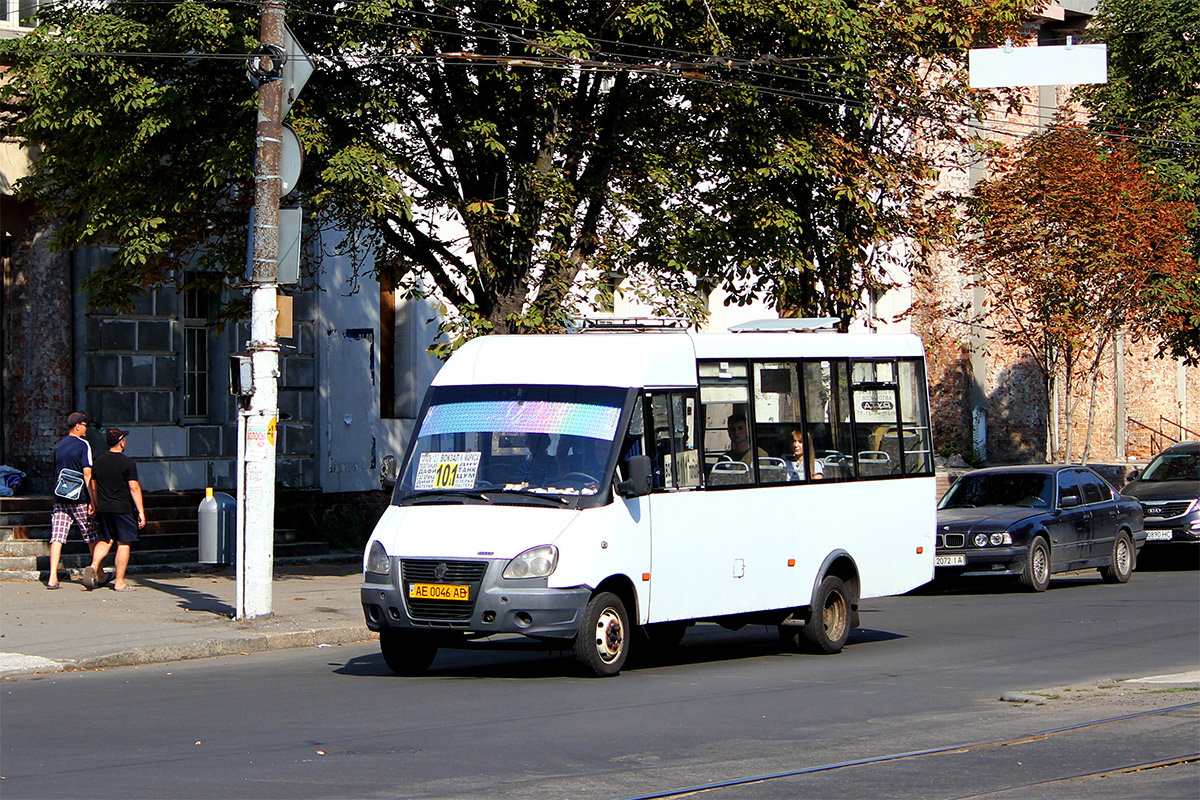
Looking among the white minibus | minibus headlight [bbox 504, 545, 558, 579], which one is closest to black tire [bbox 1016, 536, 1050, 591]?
the white minibus

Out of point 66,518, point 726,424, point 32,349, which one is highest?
point 32,349

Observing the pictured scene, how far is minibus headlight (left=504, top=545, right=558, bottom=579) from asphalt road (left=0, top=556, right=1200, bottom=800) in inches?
33.7

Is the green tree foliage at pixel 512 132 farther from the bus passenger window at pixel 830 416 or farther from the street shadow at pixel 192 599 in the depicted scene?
the bus passenger window at pixel 830 416

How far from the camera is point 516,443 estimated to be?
40.7ft

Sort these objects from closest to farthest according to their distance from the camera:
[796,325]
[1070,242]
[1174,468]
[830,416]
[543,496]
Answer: [543,496] < [830,416] < [796,325] < [1174,468] < [1070,242]

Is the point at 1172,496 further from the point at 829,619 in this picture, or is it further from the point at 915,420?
the point at 829,619

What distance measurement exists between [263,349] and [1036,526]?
10.3 m

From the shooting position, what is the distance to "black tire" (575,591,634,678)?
11828 mm

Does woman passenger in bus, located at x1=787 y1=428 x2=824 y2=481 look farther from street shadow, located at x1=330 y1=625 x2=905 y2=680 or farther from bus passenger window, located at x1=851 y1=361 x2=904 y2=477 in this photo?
street shadow, located at x1=330 y1=625 x2=905 y2=680

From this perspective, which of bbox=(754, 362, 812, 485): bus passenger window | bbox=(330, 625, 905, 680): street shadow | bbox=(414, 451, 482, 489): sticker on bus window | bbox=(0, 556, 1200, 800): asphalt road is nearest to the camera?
bbox=(0, 556, 1200, 800): asphalt road

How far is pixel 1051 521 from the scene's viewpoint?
2031cm

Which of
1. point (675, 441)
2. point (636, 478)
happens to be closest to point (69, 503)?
point (675, 441)

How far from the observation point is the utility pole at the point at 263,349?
50.3 ft

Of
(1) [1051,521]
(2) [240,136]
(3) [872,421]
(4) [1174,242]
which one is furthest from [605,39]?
(4) [1174,242]
